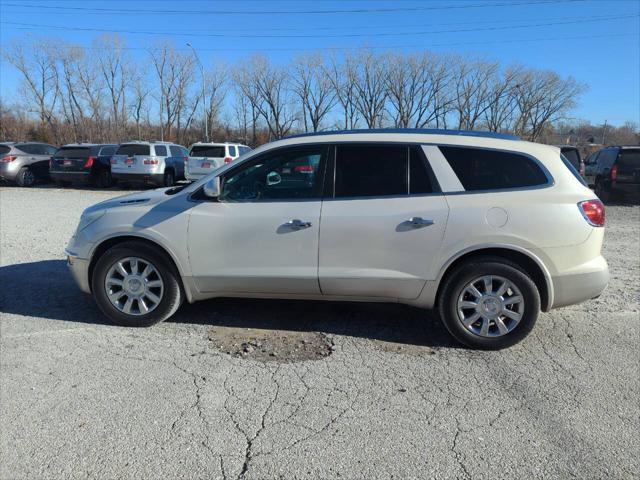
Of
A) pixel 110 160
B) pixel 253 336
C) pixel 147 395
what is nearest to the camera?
pixel 147 395

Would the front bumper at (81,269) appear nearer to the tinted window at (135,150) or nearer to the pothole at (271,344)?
the pothole at (271,344)

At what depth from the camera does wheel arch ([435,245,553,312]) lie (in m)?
3.84

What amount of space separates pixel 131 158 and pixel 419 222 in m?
15.9

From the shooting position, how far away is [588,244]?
151 inches

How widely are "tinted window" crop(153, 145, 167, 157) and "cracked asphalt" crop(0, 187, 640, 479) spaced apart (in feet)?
45.0

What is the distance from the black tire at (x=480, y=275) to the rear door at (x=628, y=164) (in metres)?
12.9

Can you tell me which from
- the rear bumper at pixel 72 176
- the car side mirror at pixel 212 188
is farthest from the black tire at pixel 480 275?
the rear bumper at pixel 72 176

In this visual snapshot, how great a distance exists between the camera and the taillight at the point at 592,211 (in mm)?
3818

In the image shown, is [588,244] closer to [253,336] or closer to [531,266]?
Answer: [531,266]

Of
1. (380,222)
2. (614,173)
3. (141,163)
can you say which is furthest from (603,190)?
(141,163)

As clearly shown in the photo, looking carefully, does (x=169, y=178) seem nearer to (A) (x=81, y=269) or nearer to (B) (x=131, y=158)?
(B) (x=131, y=158)

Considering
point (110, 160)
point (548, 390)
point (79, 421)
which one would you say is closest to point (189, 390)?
point (79, 421)

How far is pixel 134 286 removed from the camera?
4.36 metres

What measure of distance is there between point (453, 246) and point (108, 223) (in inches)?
119
